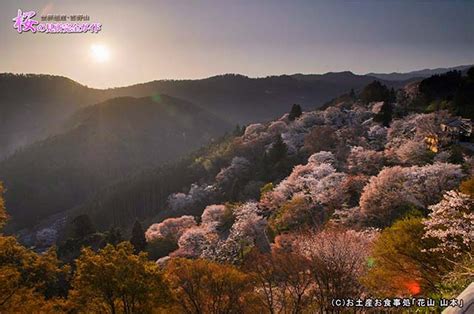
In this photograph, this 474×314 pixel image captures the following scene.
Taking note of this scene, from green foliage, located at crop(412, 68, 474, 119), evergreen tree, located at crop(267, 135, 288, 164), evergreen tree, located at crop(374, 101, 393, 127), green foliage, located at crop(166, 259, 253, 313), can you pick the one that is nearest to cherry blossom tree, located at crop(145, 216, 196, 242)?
evergreen tree, located at crop(267, 135, 288, 164)

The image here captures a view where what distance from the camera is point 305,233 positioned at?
33812 mm

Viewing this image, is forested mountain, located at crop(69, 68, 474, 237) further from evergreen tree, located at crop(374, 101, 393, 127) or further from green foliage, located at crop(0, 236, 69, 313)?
green foliage, located at crop(0, 236, 69, 313)

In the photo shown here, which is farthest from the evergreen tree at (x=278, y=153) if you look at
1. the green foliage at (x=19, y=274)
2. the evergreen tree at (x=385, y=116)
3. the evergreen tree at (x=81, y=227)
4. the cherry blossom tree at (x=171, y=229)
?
the green foliage at (x=19, y=274)

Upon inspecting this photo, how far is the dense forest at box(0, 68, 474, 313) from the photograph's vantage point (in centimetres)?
1820

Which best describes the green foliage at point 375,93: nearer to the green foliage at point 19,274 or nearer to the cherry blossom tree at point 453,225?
the cherry blossom tree at point 453,225

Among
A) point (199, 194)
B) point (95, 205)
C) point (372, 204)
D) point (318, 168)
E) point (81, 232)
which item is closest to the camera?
point (372, 204)

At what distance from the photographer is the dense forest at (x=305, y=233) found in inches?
717

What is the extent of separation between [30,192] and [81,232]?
393ft

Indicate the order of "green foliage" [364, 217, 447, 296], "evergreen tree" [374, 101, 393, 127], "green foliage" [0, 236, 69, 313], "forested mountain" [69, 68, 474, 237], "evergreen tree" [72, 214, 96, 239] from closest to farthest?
"green foliage" [0, 236, 69, 313]
"green foliage" [364, 217, 447, 296]
"forested mountain" [69, 68, 474, 237]
"evergreen tree" [72, 214, 96, 239]
"evergreen tree" [374, 101, 393, 127]

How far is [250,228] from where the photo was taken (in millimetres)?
47188

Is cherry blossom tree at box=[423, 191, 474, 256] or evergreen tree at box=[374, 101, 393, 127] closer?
cherry blossom tree at box=[423, 191, 474, 256]

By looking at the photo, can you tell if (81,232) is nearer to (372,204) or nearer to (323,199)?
(323,199)

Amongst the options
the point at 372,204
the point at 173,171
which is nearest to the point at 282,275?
the point at 372,204

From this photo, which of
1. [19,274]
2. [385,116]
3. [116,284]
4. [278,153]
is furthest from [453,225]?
[278,153]
